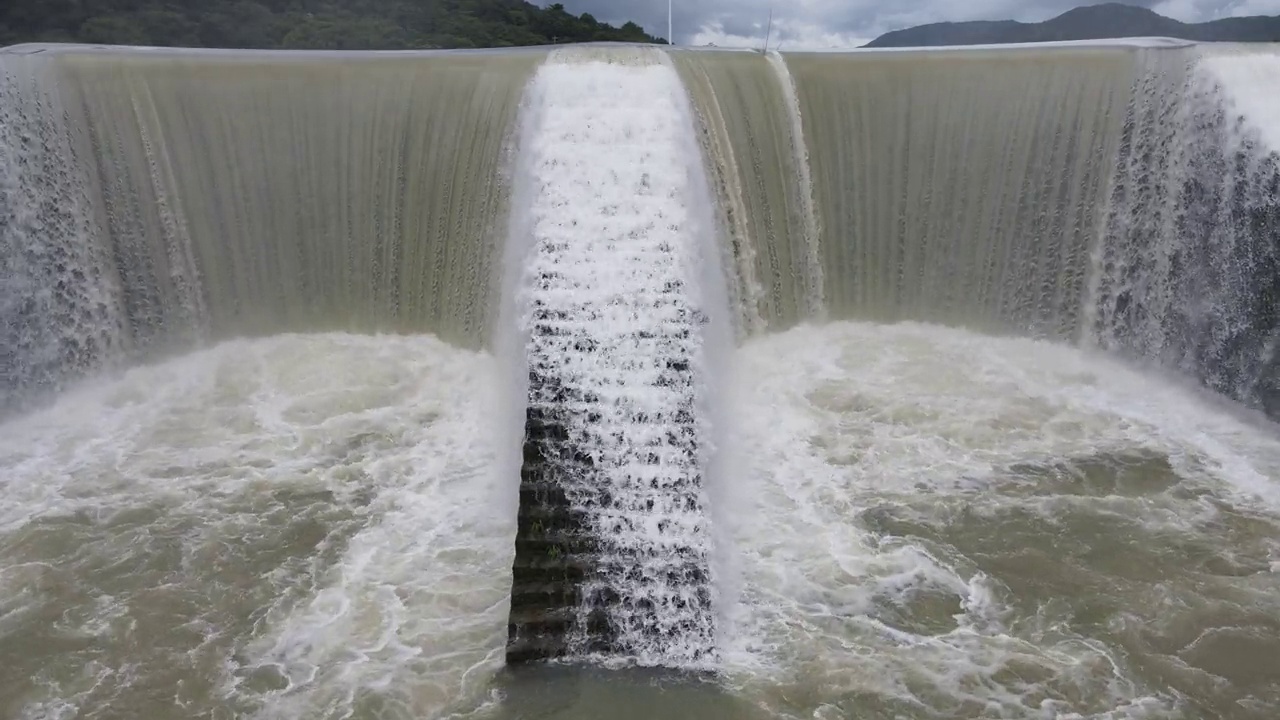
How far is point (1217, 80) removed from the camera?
27.7ft

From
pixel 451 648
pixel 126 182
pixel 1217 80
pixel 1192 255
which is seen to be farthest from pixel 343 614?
pixel 1217 80

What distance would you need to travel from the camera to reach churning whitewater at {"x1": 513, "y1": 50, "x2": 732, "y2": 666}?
5637 millimetres

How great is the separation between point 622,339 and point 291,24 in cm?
2008

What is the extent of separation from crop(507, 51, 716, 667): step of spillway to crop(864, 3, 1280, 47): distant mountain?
12703 millimetres

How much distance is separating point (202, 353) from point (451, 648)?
18.0ft

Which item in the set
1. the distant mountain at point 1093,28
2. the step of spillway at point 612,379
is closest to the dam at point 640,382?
the step of spillway at point 612,379

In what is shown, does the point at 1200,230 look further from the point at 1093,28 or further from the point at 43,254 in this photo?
the point at 1093,28

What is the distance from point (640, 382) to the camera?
262 inches

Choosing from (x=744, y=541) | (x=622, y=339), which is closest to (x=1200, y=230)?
(x=744, y=541)

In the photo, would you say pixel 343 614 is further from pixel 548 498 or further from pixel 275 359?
pixel 275 359

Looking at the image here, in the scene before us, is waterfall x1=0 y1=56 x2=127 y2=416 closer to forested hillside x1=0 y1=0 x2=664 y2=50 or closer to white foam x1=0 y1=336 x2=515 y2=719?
white foam x1=0 y1=336 x2=515 y2=719

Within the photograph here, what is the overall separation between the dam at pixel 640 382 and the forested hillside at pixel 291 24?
12.6 metres

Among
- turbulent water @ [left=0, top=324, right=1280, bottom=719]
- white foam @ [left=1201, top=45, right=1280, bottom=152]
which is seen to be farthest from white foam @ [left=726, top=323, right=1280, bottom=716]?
white foam @ [left=1201, top=45, right=1280, bottom=152]

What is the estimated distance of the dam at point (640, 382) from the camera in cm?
551
